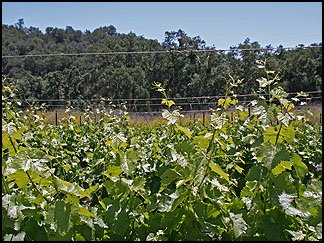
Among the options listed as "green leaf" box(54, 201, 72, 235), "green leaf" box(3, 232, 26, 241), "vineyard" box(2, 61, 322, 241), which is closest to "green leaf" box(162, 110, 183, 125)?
"vineyard" box(2, 61, 322, 241)

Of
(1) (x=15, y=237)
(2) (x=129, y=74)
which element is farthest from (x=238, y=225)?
(2) (x=129, y=74)

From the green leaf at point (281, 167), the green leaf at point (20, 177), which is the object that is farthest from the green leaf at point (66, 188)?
the green leaf at point (281, 167)

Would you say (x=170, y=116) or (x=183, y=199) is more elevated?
(x=170, y=116)

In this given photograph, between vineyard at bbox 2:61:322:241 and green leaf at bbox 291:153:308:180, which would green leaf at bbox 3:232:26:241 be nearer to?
vineyard at bbox 2:61:322:241

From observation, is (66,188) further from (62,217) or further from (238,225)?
(238,225)

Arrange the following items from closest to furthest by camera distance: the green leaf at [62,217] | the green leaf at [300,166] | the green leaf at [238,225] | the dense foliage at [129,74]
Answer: the green leaf at [62,217] < the green leaf at [238,225] < the green leaf at [300,166] < the dense foliage at [129,74]

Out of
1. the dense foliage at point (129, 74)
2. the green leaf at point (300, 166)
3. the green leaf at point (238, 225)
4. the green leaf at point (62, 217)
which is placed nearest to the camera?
the green leaf at point (62, 217)

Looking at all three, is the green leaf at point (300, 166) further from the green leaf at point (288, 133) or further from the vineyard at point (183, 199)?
the green leaf at point (288, 133)

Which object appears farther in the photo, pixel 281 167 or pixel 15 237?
pixel 281 167

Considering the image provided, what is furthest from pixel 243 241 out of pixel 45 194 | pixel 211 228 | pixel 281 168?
pixel 45 194

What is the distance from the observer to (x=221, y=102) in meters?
1.95

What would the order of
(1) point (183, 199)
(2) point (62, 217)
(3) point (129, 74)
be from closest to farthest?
(2) point (62, 217) → (1) point (183, 199) → (3) point (129, 74)

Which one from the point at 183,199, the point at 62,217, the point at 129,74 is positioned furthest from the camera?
the point at 129,74

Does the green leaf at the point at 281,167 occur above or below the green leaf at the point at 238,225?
above
